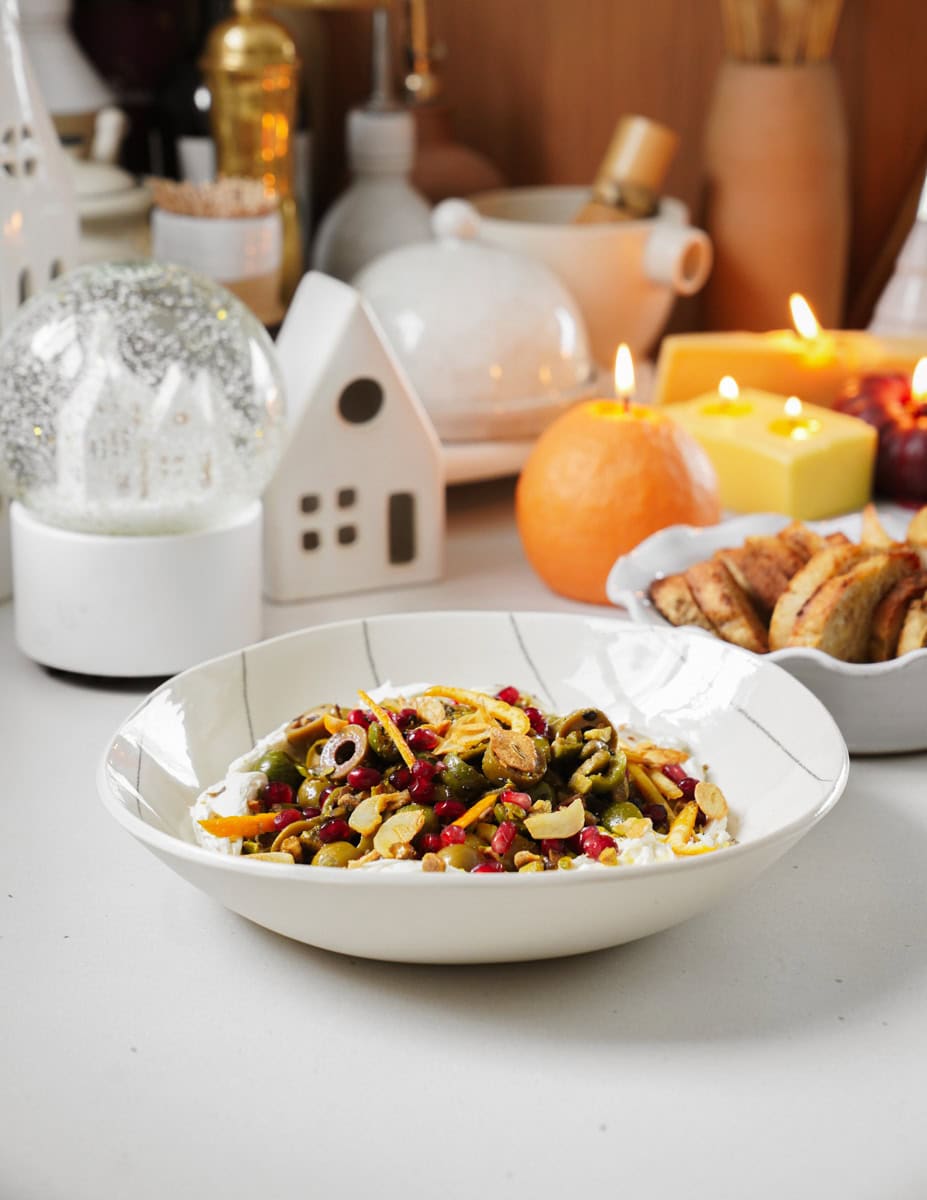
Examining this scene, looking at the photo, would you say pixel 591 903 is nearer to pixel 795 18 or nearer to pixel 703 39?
pixel 795 18

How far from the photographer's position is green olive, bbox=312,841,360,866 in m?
0.62

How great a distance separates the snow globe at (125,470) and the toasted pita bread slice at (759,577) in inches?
11.2

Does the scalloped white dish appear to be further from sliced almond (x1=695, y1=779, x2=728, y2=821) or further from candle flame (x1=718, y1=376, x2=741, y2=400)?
candle flame (x1=718, y1=376, x2=741, y2=400)

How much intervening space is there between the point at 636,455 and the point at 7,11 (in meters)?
0.48

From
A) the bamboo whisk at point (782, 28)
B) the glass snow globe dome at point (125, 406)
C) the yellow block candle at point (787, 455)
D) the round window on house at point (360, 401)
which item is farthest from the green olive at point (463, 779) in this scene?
the bamboo whisk at point (782, 28)

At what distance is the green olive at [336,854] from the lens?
0.62m

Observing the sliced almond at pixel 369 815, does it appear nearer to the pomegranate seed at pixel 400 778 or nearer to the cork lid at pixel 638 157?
the pomegranate seed at pixel 400 778

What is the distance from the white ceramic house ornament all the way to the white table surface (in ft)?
1.09

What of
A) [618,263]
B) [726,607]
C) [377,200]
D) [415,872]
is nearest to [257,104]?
[377,200]

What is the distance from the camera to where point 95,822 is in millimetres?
753

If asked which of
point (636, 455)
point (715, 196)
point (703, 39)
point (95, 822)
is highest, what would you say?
point (703, 39)

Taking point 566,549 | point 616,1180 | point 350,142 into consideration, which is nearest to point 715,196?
point 350,142

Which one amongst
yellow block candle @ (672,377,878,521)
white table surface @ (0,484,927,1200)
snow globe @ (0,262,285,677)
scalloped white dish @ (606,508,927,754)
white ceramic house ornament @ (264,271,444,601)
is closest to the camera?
white table surface @ (0,484,927,1200)

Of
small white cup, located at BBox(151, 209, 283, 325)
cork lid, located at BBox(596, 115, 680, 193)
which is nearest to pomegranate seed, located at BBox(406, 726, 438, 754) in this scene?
small white cup, located at BBox(151, 209, 283, 325)
